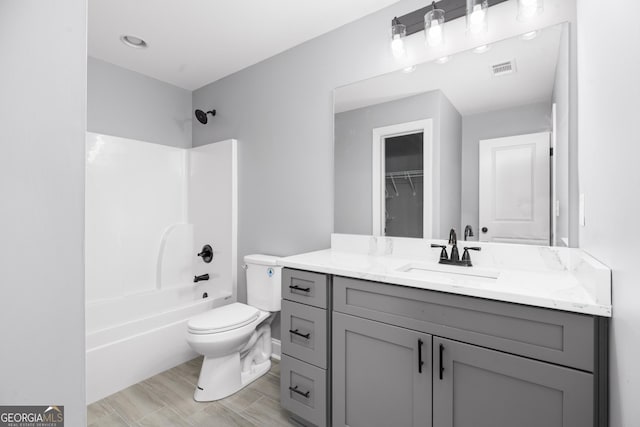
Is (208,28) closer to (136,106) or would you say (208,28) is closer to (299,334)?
(136,106)

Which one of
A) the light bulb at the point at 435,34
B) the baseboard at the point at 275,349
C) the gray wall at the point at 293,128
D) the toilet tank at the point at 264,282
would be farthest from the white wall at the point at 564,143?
the baseboard at the point at 275,349

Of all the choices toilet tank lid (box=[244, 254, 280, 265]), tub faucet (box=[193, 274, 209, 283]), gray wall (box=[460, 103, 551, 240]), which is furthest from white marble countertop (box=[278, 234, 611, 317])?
tub faucet (box=[193, 274, 209, 283])

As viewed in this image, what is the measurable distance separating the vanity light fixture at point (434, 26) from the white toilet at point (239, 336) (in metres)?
1.79

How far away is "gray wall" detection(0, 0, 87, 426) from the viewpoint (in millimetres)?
596

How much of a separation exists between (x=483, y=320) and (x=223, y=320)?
1548 millimetres

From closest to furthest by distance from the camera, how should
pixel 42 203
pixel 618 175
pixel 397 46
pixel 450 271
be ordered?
1. pixel 42 203
2. pixel 618 175
3. pixel 450 271
4. pixel 397 46

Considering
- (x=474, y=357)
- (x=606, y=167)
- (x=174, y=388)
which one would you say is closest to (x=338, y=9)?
(x=606, y=167)

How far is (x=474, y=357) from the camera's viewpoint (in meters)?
1.14

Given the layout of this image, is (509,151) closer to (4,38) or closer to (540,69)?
(540,69)

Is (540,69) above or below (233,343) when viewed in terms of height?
above

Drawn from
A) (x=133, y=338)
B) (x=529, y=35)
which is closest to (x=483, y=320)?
(x=529, y=35)

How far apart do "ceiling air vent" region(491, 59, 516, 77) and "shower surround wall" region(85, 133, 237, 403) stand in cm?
212

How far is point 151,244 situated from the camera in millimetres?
2928

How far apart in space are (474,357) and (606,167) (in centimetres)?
77
